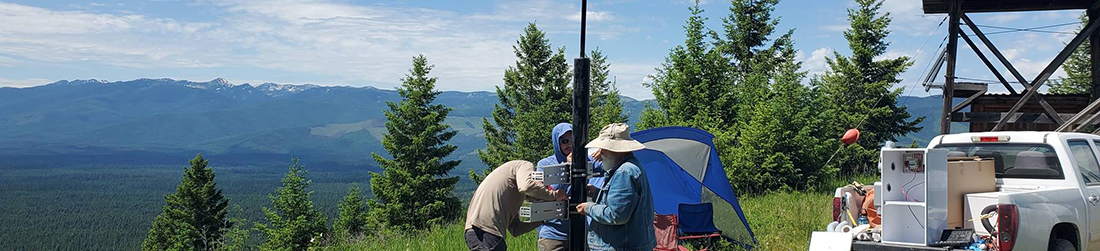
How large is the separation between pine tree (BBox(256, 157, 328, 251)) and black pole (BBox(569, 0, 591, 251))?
2918cm

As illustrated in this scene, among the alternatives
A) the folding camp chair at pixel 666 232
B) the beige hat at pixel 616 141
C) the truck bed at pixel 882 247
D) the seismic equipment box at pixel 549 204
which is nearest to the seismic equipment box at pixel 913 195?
the truck bed at pixel 882 247

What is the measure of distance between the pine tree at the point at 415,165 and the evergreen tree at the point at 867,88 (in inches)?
603

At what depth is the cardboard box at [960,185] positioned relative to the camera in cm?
672

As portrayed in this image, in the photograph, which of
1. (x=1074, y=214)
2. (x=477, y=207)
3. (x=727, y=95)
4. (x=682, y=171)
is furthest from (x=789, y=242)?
(x=727, y=95)

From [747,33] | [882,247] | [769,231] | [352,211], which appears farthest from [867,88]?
[352,211]

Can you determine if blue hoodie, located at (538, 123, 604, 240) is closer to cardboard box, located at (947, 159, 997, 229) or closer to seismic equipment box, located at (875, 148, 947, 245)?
seismic equipment box, located at (875, 148, 947, 245)

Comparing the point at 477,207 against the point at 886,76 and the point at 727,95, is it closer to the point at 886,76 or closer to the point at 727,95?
the point at 727,95

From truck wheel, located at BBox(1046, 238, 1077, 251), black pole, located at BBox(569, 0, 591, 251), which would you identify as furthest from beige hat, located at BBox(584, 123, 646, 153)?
truck wheel, located at BBox(1046, 238, 1077, 251)

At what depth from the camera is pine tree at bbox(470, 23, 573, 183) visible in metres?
35.2

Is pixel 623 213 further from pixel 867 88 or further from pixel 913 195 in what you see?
pixel 867 88

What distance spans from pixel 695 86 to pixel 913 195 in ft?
47.4

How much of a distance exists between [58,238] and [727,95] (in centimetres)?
19545

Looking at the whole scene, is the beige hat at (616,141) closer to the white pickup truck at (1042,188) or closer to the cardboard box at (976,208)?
the white pickup truck at (1042,188)

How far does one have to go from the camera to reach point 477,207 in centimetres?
571
